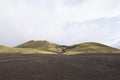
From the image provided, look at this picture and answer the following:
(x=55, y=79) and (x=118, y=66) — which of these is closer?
(x=55, y=79)

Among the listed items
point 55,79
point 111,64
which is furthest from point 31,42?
point 55,79

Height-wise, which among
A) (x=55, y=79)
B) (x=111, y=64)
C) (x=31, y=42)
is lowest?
(x=55, y=79)

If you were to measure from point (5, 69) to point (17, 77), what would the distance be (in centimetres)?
478

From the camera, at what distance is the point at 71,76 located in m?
25.1

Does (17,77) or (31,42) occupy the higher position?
(31,42)

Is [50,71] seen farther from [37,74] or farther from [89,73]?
[89,73]

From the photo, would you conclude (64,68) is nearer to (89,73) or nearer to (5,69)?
(89,73)

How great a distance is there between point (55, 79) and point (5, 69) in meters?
7.53

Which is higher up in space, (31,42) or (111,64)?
(31,42)

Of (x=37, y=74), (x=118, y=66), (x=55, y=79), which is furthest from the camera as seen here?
(x=118, y=66)

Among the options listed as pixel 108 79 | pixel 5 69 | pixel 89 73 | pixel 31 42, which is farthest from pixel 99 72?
pixel 31 42

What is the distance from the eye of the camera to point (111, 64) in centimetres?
3269

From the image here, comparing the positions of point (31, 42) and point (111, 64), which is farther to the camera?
point (31, 42)

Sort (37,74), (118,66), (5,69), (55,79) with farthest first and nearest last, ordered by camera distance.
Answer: (118,66) → (5,69) → (37,74) → (55,79)
